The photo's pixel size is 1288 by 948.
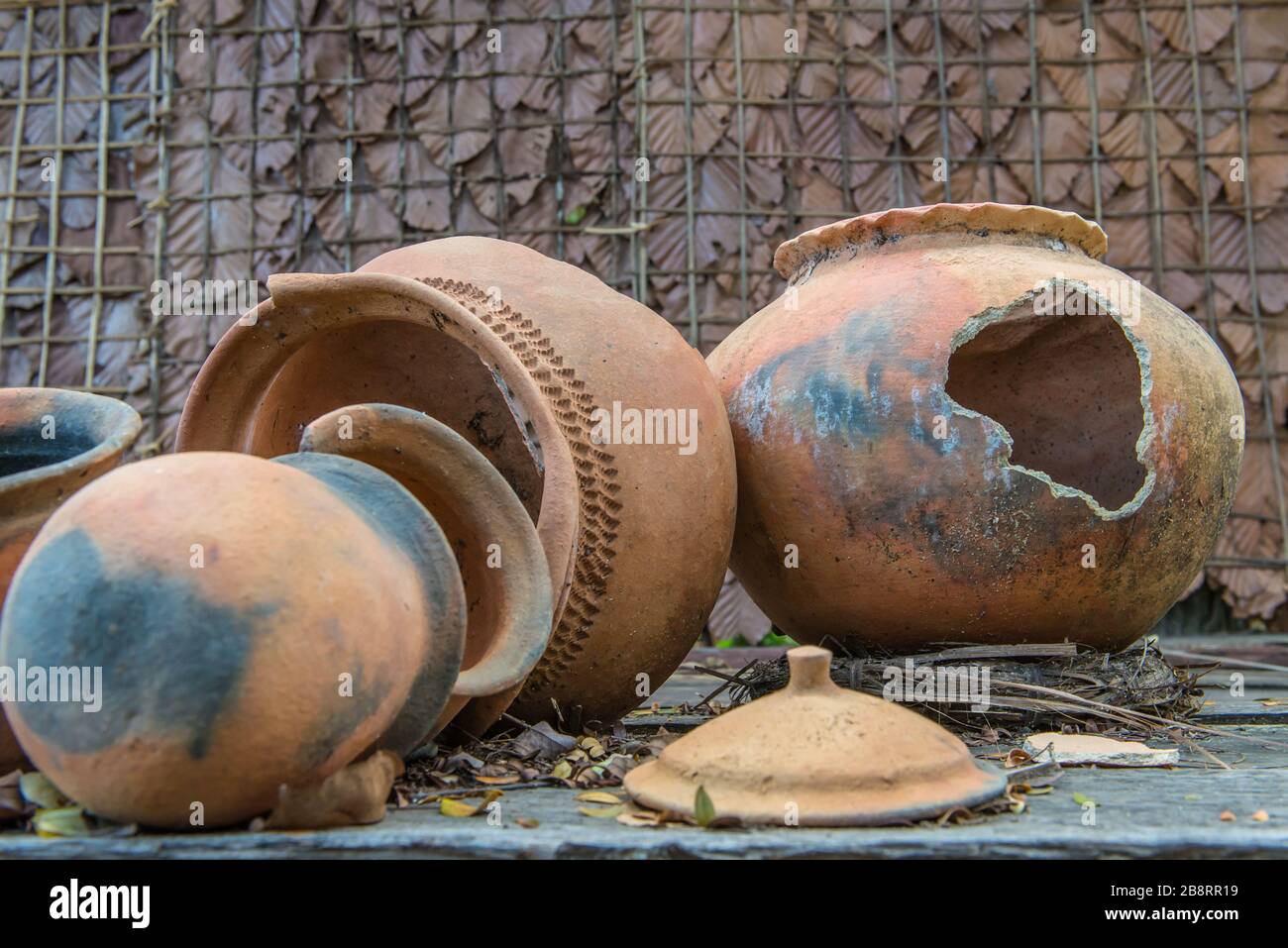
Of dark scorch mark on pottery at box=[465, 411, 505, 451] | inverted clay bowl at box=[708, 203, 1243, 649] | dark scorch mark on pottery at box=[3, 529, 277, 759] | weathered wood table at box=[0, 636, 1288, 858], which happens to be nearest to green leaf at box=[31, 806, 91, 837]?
weathered wood table at box=[0, 636, 1288, 858]

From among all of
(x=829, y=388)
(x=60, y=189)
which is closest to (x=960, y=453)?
(x=829, y=388)

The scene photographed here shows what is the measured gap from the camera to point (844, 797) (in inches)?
67.4

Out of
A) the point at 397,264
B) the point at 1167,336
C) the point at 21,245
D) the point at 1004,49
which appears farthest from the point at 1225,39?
the point at 21,245

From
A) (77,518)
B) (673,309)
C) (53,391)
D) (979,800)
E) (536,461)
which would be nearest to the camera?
(77,518)

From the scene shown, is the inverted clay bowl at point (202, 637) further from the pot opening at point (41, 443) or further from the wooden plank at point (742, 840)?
the pot opening at point (41, 443)

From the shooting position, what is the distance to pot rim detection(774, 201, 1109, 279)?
2.93 metres

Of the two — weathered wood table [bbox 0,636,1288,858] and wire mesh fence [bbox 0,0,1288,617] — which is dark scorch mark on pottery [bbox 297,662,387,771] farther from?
wire mesh fence [bbox 0,0,1288,617]

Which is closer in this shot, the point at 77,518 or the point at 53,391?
the point at 77,518

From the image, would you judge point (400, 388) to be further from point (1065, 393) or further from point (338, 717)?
point (1065, 393)

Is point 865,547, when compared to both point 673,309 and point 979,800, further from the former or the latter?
point 673,309

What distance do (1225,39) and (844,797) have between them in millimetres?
4068

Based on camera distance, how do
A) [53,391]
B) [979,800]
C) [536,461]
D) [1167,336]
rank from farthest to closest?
[1167,336]
[536,461]
[53,391]
[979,800]

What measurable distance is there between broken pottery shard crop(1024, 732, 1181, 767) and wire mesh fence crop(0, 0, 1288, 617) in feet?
8.15

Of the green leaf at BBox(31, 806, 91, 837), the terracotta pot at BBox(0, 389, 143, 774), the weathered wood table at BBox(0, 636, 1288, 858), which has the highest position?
the terracotta pot at BBox(0, 389, 143, 774)
